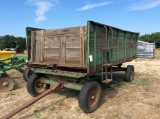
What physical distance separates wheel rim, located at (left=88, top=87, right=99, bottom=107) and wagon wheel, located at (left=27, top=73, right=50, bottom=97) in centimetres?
197

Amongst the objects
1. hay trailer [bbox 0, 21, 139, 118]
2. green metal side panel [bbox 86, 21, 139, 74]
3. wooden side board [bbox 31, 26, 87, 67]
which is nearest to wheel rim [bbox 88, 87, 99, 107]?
hay trailer [bbox 0, 21, 139, 118]

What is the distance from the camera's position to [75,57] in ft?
17.0

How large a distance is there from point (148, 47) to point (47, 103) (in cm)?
2055

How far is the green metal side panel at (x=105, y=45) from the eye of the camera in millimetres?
4859

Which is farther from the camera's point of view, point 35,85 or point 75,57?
point 35,85

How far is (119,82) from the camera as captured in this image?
8.21 metres

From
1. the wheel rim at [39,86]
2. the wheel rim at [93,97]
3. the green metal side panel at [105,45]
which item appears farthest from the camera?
the wheel rim at [39,86]

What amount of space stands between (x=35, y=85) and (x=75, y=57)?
1.88 metres

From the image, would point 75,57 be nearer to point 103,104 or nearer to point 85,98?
point 85,98

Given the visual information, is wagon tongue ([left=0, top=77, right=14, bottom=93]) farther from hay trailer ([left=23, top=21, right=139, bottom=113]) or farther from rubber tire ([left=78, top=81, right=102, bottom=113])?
rubber tire ([left=78, top=81, right=102, bottom=113])

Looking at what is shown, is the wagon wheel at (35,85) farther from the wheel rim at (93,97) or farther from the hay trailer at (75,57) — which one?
the wheel rim at (93,97)

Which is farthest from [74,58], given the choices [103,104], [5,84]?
[5,84]

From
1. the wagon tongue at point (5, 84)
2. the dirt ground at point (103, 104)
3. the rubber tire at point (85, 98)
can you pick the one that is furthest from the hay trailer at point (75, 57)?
the wagon tongue at point (5, 84)

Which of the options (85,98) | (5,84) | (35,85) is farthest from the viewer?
(5,84)
